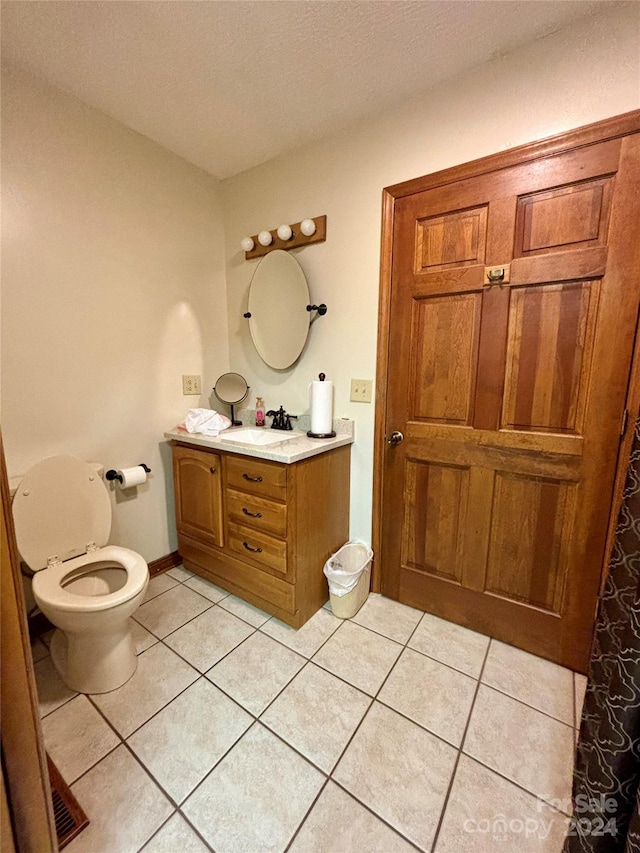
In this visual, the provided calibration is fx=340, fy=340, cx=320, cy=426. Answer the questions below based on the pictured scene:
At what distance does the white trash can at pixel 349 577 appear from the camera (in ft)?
5.36

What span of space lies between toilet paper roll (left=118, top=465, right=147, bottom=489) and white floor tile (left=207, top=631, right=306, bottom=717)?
952 millimetres

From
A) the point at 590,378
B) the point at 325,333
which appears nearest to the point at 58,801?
the point at 325,333

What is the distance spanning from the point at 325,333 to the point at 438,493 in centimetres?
101

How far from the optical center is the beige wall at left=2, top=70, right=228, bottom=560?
1.43m

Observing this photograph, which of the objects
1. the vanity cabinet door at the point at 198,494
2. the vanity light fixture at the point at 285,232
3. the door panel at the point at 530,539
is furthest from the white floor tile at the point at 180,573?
the vanity light fixture at the point at 285,232

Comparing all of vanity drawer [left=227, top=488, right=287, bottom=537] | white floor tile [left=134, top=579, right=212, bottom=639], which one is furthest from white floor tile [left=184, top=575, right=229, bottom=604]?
vanity drawer [left=227, top=488, right=287, bottom=537]

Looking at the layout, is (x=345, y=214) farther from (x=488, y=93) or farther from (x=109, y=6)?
(x=109, y=6)

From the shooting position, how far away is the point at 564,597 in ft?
4.53

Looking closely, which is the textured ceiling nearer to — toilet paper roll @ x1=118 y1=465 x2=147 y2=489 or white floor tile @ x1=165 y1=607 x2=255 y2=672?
toilet paper roll @ x1=118 y1=465 x2=147 y2=489

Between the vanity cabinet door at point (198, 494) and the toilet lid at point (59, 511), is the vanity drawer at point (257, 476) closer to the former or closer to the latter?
the vanity cabinet door at point (198, 494)

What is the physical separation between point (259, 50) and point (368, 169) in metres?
0.60

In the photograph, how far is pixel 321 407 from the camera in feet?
5.70

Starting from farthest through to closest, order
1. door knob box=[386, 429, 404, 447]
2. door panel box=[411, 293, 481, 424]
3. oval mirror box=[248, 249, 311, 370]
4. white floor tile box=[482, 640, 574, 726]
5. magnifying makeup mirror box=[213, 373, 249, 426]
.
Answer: magnifying makeup mirror box=[213, 373, 249, 426] < oval mirror box=[248, 249, 311, 370] < door knob box=[386, 429, 404, 447] < door panel box=[411, 293, 481, 424] < white floor tile box=[482, 640, 574, 726]

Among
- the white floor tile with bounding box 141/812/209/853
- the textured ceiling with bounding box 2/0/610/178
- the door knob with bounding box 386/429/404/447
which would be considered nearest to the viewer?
the white floor tile with bounding box 141/812/209/853
